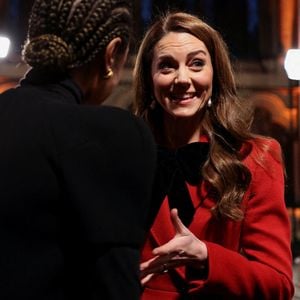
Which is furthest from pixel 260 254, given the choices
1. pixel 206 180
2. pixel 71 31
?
pixel 71 31

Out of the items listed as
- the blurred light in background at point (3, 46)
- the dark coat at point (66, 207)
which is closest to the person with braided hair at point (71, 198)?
the dark coat at point (66, 207)

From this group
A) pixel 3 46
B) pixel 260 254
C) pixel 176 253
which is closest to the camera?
pixel 176 253

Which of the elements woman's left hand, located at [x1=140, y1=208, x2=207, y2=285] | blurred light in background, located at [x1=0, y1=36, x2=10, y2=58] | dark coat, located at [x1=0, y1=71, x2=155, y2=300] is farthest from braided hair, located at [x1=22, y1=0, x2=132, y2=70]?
blurred light in background, located at [x1=0, y1=36, x2=10, y2=58]

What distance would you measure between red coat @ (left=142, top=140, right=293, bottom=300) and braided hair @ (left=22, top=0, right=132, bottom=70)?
81cm

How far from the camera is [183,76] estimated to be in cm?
223

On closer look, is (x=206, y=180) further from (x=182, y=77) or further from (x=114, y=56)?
(x=114, y=56)

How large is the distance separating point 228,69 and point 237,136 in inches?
10.4

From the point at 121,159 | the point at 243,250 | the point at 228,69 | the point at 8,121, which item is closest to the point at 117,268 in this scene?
the point at 121,159

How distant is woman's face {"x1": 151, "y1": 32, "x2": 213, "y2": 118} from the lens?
2248 mm

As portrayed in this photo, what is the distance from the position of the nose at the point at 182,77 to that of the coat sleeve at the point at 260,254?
1.27 ft

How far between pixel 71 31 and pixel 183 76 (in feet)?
3.06

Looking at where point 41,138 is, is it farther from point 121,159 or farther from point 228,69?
point 228,69

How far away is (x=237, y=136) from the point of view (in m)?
2.25

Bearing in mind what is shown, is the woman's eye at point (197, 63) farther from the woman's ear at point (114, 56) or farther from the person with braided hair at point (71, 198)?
the person with braided hair at point (71, 198)
